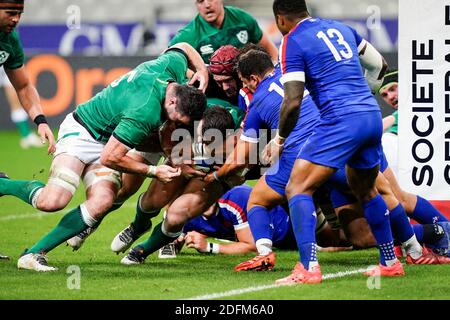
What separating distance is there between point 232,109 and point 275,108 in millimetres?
972

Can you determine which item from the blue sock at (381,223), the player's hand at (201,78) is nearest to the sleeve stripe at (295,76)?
the blue sock at (381,223)

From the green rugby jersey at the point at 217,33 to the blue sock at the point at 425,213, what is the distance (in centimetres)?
273

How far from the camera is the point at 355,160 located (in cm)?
689

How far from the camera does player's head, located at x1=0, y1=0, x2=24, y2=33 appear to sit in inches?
305

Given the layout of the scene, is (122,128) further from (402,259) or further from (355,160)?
(402,259)

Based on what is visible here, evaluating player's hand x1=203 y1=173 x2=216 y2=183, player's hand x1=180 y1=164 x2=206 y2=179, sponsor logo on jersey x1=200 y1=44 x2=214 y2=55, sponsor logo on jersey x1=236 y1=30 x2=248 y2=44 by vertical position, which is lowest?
player's hand x1=203 y1=173 x2=216 y2=183

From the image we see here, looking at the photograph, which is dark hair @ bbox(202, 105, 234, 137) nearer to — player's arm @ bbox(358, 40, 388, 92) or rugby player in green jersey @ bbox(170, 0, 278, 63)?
player's arm @ bbox(358, 40, 388, 92)

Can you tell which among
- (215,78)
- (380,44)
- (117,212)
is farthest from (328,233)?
(380,44)

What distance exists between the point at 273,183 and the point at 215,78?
1.32 metres

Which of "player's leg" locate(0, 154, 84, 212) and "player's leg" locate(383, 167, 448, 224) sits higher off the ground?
"player's leg" locate(0, 154, 84, 212)

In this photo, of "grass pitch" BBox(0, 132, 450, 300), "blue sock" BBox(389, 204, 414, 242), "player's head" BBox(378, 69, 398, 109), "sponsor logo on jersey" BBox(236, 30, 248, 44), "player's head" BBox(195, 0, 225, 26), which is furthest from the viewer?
"sponsor logo on jersey" BBox(236, 30, 248, 44)

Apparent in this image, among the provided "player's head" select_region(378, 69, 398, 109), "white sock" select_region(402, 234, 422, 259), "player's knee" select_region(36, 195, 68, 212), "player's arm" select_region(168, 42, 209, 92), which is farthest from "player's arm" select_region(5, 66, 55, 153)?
"player's head" select_region(378, 69, 398, 109)

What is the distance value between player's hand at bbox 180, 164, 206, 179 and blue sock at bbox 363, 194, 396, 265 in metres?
1.35

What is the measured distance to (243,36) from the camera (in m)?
9.84
